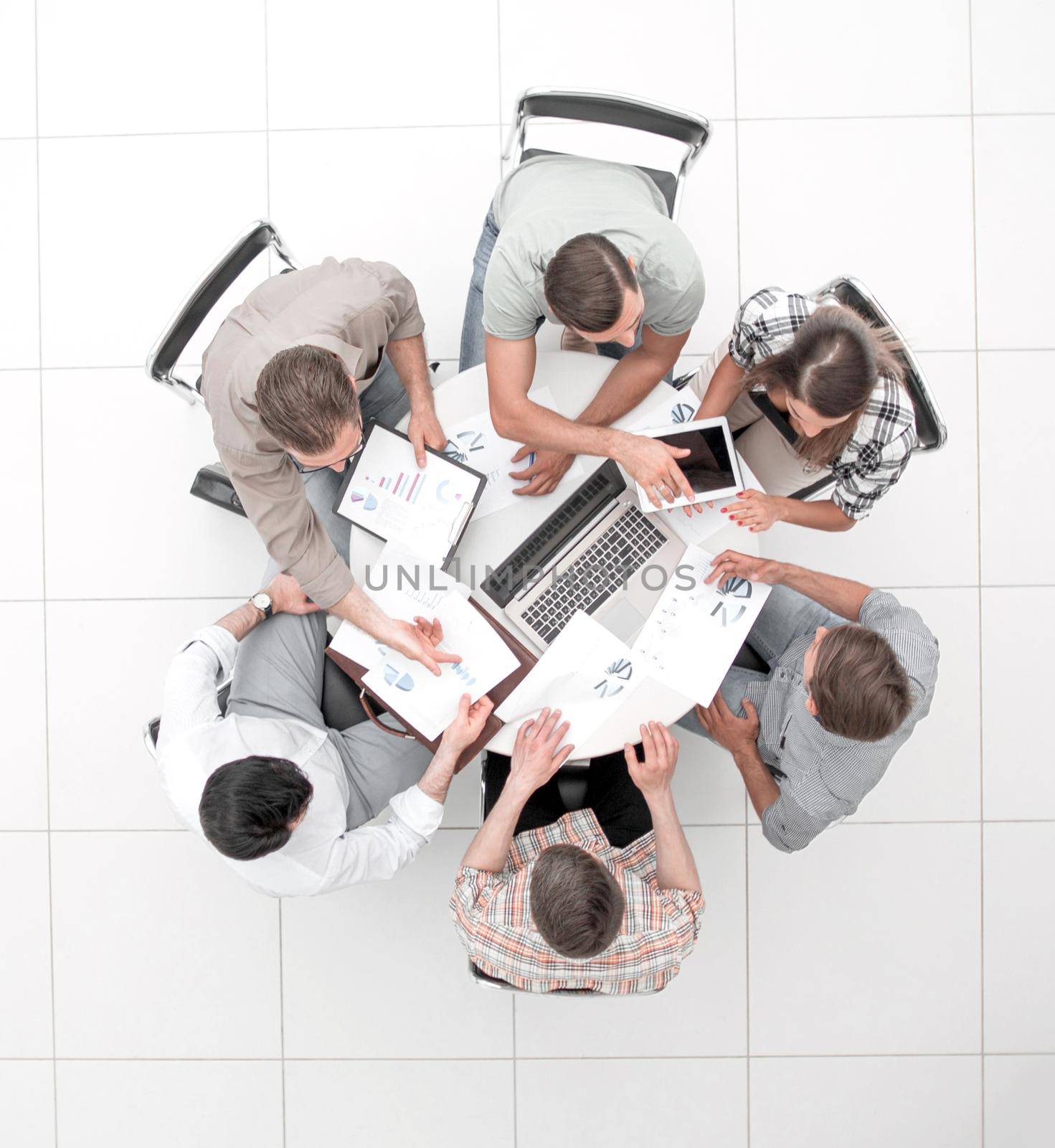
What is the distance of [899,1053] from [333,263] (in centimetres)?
264

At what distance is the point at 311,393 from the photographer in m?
1.48

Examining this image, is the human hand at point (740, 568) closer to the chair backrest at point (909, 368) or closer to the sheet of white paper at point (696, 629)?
the sheet of white paper at point (696, 629)

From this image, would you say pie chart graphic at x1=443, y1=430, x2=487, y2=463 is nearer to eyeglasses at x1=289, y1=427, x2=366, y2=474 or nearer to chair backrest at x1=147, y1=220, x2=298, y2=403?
eyeglasses at x1=289, y1=427, x2=366, y2=474

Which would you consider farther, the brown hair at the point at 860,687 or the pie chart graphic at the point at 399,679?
the pie chart graphic at the point at 399,679

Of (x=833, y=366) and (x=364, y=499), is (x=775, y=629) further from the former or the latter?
(x=364, y=499)

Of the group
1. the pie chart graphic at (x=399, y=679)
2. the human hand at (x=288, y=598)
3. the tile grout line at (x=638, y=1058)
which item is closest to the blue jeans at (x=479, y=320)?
the human hand at (x=288, y=598)

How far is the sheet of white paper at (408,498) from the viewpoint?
1774 mm

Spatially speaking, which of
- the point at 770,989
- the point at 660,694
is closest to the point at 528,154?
the point at 660,694

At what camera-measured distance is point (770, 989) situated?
2.42m

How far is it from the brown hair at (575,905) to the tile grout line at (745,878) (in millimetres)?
940

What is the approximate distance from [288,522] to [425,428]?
365 mm

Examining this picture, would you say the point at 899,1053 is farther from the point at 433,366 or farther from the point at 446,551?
the point at 433,366

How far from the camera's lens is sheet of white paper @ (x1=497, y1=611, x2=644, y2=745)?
5.75ft

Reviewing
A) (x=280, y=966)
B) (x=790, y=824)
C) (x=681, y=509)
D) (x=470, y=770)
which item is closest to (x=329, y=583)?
(x=681, y=509)
